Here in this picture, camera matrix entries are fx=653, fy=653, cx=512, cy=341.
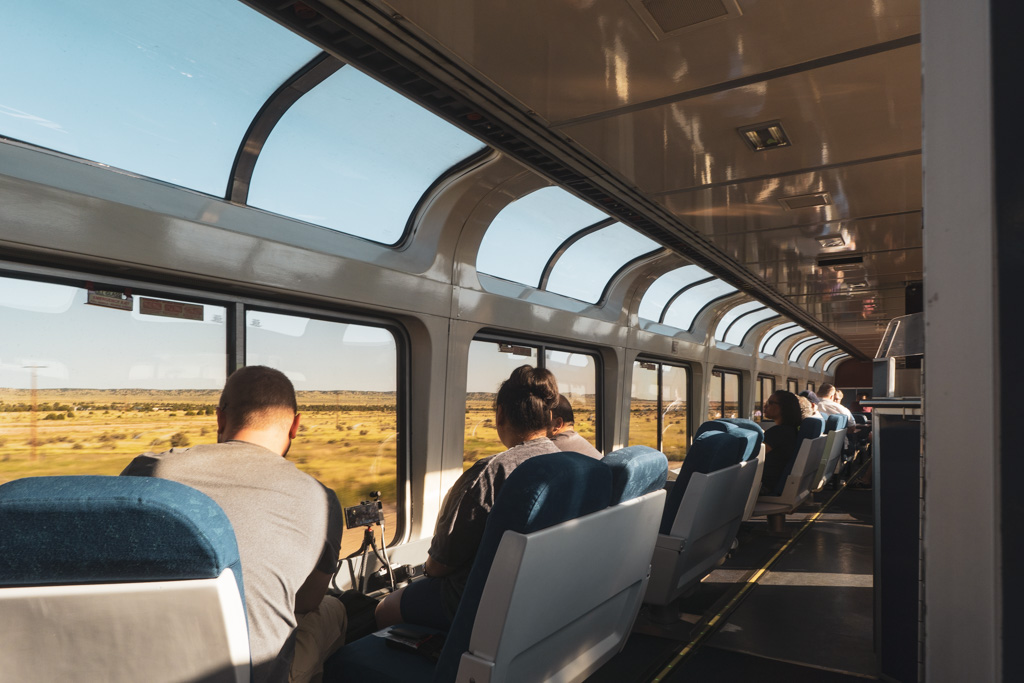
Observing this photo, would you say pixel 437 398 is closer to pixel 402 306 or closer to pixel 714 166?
pixel 402 306

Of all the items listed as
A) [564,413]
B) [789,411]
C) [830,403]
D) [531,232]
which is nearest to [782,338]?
[830,403]

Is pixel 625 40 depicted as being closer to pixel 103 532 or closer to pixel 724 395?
pixel 103 532

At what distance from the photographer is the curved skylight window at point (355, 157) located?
3.77m

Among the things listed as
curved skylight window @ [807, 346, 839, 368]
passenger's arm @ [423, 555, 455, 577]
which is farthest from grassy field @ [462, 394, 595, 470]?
curved skylight window @ [807, 346, 839, 368]

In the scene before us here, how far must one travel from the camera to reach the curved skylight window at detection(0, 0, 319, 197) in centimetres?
282

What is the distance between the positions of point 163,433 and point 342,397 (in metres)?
1.20

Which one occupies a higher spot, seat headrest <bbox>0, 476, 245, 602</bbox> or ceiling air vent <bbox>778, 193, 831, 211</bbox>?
ceiling air vent <bbox>778, 193, 831, 211</bbox>

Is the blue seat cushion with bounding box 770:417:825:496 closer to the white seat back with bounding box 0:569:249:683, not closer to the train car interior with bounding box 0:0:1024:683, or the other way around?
the train car interior with bounding box 0:0:1024:683

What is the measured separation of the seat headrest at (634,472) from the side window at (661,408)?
16.1 feet

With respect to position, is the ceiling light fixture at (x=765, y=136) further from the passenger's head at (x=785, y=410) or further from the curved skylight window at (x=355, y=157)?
the passenger's head at (x=785, y=410)

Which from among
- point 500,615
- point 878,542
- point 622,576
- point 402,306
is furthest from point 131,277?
point 878,542

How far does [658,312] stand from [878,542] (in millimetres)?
6514

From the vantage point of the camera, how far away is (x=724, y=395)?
12.4 m

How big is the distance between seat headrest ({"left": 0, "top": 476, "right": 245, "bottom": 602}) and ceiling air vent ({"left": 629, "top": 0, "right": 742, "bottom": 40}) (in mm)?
2239
